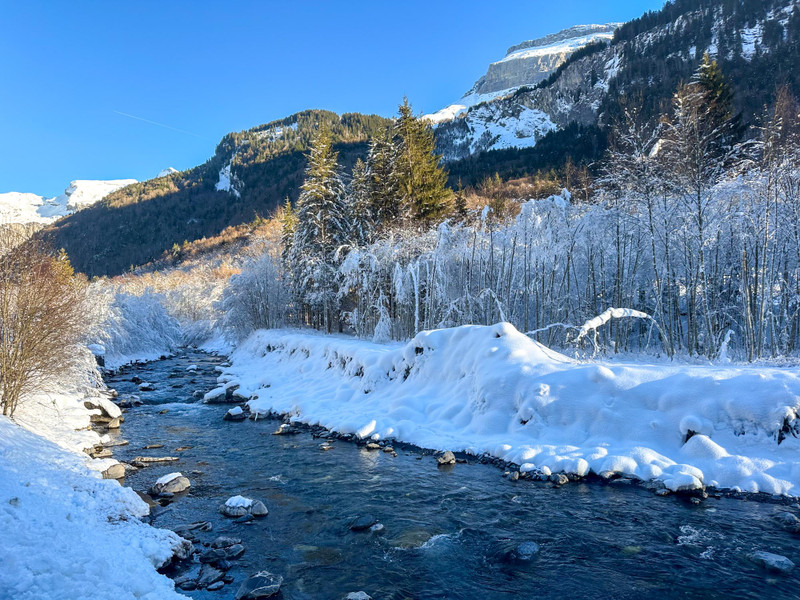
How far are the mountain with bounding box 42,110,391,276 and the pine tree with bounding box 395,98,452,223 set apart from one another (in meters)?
76.0

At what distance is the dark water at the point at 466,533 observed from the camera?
16.5ft

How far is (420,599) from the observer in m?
4.83

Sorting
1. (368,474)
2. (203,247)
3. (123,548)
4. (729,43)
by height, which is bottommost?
(368,474)

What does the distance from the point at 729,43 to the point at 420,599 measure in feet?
308

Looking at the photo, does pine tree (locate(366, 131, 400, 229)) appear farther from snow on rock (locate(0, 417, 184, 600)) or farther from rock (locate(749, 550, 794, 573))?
rock (locate(749, 550, 794, 573))

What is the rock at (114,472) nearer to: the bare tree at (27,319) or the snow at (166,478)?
the snow at (166,478)

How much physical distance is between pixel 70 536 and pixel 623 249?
18.0m

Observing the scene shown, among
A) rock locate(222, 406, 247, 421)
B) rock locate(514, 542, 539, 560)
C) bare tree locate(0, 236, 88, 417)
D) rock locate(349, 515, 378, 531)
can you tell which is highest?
bare tree locate(0, 236, 88, 417)

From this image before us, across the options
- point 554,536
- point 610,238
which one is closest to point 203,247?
point 610,238

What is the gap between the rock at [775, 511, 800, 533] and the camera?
5883 millimetres

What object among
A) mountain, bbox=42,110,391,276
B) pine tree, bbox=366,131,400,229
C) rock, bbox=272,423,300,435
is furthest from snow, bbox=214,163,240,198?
rock, bbox=272,423,300,435

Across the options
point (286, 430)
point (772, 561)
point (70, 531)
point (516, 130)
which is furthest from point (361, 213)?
point (516, 130)

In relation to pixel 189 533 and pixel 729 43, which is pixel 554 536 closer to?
pixel 189 533

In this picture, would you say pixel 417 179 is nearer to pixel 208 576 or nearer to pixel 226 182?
pixel 208 576
